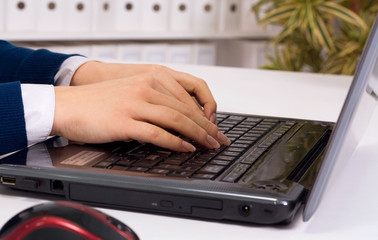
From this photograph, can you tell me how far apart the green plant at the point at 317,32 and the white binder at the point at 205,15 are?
0.18 meters

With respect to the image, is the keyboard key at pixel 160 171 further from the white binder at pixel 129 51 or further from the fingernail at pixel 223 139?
the white binder at pixel 129 51

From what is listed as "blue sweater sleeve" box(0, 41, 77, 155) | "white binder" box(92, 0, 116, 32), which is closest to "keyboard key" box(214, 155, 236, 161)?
"blue sweater sleeve" box(0, 41, 77, 155)

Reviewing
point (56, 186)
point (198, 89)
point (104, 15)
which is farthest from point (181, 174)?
point (104, 15)

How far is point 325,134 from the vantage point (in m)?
0.83

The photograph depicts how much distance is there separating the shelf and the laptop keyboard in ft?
5.17

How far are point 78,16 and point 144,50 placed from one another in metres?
0.34

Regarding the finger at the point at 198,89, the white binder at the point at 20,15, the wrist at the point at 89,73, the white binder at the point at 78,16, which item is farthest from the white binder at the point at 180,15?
the finger at the point at 198,89

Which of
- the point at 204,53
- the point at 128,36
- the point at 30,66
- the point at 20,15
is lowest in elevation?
the point at 204,53

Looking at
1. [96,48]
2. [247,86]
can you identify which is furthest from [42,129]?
[96,48]

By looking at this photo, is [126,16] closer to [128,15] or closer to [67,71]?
[128,15]

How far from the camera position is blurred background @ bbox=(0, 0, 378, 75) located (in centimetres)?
229

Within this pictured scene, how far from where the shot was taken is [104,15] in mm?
2449

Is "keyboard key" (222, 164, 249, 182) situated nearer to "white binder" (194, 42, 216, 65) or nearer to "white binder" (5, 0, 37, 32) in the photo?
"white binder" (5, 0, 37, 32)

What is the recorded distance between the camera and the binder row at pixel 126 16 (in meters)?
2.22
